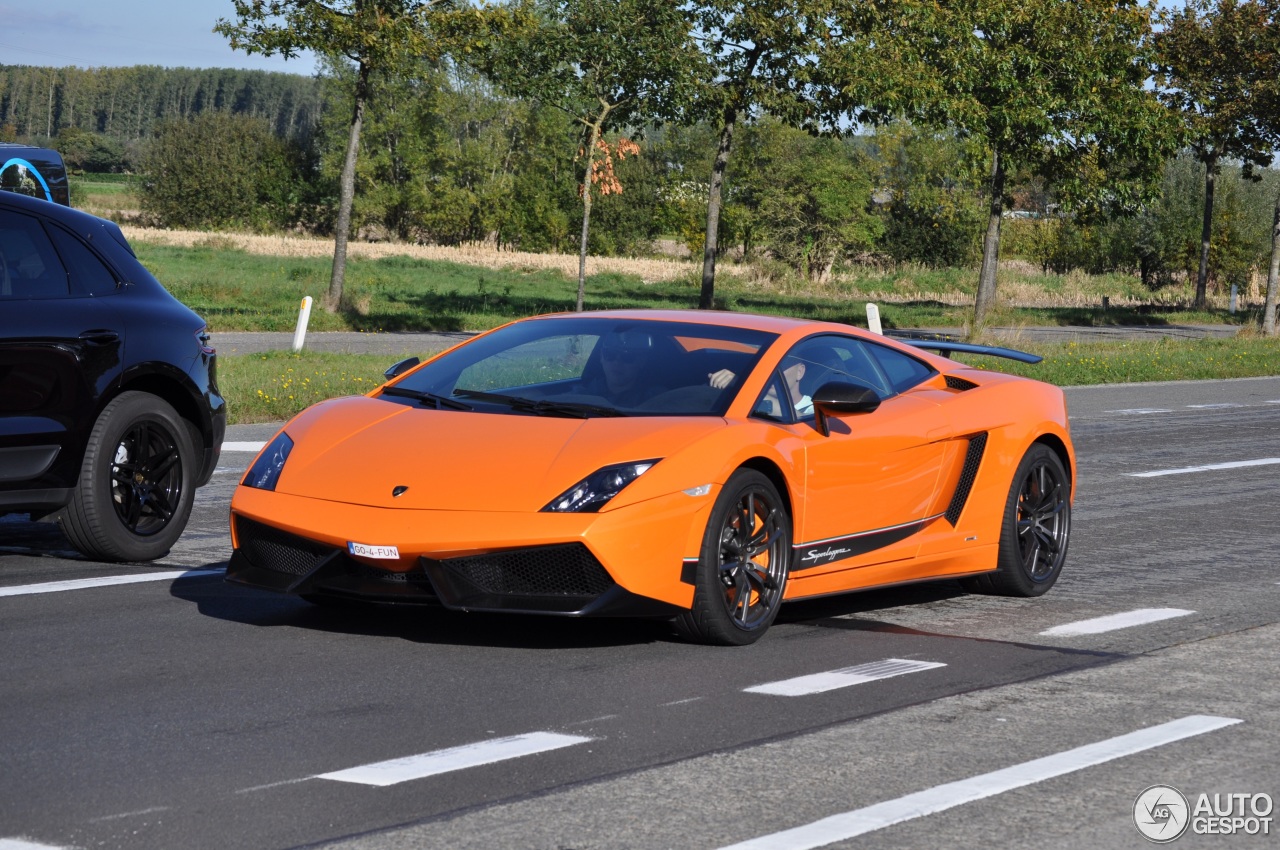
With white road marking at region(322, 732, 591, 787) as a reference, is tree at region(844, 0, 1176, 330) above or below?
above

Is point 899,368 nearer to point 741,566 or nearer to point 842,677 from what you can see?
point 741,566

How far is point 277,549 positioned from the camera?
20.1ft

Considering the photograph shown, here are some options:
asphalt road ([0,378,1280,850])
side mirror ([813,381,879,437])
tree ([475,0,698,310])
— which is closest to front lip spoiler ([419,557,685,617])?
asphalt road ([0,378,1280,850])

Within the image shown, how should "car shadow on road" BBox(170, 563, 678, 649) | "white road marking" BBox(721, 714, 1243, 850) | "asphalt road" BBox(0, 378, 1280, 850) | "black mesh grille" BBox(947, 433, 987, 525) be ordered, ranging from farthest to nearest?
1. "black mesh grille" BBox(947, 433, 987, 525)
2. "car shadow on road" BBox(170, 563, 678, 649)
3. "asphalt road" BBox(0, 378, 1280, 850)
4. "white road marking" BBox(721, 714, 1243, 850)

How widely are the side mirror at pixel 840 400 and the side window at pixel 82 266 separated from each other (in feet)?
11.4

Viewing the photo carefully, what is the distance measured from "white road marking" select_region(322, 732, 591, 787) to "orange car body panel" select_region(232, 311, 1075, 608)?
1.01 m

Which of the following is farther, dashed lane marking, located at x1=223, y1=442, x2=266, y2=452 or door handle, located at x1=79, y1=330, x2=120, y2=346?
dashed lane marking, located at x1=223, y1=442, x2=266, y2=452

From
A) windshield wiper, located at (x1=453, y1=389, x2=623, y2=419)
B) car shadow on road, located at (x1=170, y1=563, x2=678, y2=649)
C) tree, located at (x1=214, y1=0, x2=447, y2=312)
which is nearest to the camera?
car shadow on road, located at (x1=170, y1=563, x2=678, y2=649)

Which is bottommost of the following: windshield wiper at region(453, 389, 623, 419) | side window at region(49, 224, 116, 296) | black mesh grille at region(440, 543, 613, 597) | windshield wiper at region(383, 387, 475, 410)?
black mesh grille at region(440, 543, 613, 597)

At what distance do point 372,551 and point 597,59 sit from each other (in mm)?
23960

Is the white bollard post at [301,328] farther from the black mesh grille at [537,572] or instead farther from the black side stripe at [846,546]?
the black mesh grille at [537,572]

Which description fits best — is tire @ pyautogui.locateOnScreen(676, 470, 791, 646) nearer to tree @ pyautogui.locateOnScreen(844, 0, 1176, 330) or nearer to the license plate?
the license plate

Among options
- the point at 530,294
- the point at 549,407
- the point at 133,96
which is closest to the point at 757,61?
the point at 530,294

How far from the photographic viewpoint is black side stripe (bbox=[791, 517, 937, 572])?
6.63m
